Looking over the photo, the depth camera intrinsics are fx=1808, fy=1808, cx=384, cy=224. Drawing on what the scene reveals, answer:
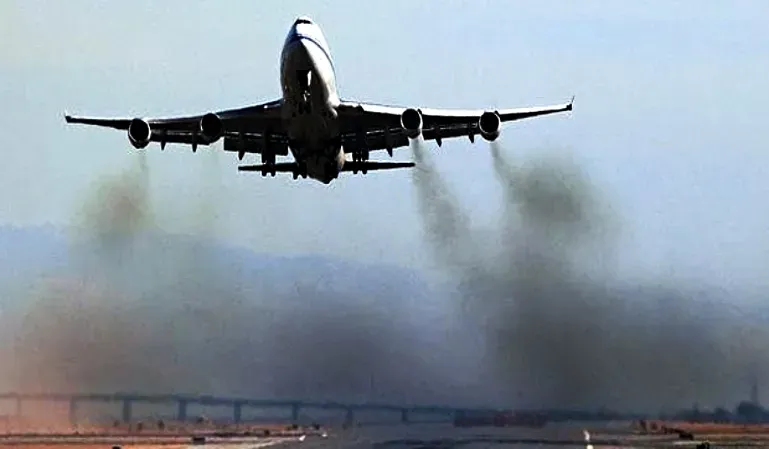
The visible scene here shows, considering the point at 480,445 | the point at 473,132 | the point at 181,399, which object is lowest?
the point at 480,445

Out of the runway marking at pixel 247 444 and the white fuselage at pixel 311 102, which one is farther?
the runway marking at pixel 247 444

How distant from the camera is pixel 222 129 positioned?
290 ft

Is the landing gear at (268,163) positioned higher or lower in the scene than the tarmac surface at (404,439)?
higher

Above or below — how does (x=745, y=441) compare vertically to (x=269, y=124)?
below

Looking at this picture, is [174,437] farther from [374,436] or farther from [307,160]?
[307,160]

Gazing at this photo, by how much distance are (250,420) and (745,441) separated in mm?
49177

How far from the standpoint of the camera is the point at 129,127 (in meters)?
88.7

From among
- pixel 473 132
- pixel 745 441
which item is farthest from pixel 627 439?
pixel 473 132

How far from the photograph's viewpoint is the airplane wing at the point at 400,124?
8706 centimetres

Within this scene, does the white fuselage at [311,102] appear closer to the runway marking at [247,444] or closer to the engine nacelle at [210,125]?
the engine nacelle at [210,125]

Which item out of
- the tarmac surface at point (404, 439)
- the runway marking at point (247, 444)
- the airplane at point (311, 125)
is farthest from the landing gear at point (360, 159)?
the runway marking at point (247, 444)

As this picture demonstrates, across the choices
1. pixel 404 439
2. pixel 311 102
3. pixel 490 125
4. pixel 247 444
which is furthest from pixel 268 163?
pixel 247 444

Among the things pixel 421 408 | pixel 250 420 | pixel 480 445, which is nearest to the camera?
pixel 480 445

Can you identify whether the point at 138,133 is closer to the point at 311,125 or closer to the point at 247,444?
the point at 311,125
